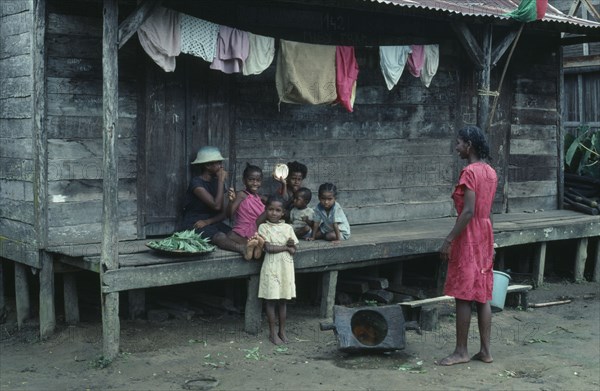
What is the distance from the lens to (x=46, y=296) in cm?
845

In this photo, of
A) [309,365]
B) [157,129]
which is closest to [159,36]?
[157,129]

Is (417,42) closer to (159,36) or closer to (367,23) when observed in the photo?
(367,23)

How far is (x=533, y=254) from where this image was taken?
39.2 feet

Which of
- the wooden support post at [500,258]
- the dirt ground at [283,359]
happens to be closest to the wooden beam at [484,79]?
the wooden support post at [500,258]

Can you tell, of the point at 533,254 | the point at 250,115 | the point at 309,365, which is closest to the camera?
the point at 309,365

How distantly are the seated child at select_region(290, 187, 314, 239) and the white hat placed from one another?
89cm

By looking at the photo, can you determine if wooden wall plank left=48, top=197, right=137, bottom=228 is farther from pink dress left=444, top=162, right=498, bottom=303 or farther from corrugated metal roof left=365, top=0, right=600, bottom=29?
pink dress left=444, top=162, right=498, bottom=303

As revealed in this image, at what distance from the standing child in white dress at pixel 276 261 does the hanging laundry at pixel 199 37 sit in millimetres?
1612

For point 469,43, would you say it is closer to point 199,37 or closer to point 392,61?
point 392,61

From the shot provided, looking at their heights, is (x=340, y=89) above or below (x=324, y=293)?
above

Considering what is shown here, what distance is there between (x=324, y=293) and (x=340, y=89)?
2.25 m

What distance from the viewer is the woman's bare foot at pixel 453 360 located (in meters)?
7.29

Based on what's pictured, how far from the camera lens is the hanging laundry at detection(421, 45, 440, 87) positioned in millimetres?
10148

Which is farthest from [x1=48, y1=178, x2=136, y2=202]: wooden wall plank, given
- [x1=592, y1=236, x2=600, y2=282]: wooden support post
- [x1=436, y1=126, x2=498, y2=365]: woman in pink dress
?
[x1=592, y1=236, x2=600, y2=282]: wooden support post
